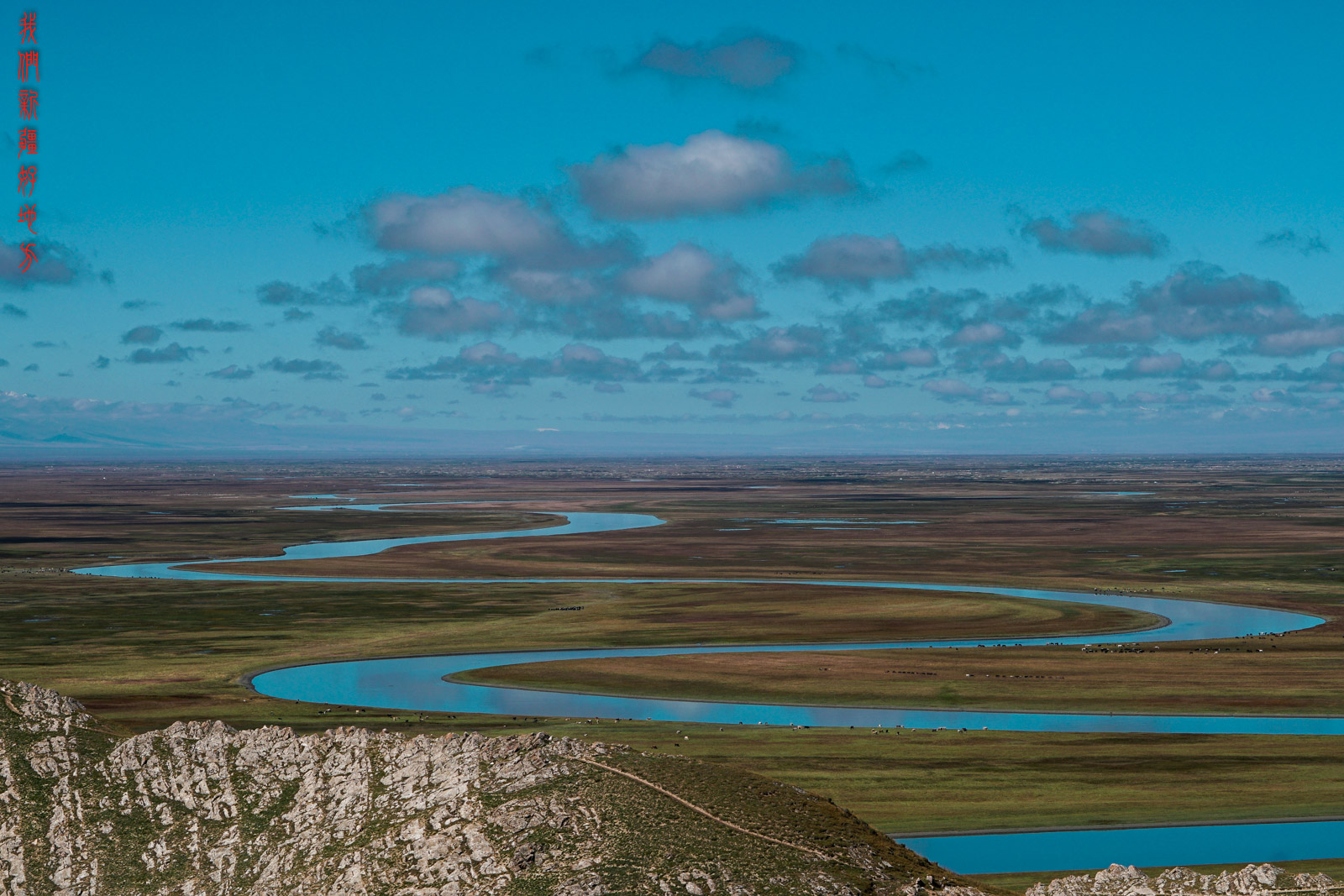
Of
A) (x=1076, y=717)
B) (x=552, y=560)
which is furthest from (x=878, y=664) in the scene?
(x=552, y=560)

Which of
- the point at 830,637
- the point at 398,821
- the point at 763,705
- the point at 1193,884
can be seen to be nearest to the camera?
the point at 1193,884

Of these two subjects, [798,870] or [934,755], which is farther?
[934,755]

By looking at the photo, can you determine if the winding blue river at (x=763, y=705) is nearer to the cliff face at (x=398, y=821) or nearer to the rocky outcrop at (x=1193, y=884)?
the rocky outcrop at (x=1193, y=884)

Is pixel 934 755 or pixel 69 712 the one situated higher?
pixel 69 712

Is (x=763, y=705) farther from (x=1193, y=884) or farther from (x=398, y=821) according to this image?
(x=398, y=821)

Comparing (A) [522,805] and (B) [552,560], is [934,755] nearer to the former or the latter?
(A) [522,805]

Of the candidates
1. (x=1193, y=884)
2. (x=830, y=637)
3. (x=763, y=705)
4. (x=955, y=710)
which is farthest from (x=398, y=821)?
(x=830, y=637)

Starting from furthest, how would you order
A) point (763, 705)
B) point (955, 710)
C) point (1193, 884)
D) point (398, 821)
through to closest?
1. point (763, 705)
2. point (955, 710)
3. point (398, 821)
4. point (1193, 884)
